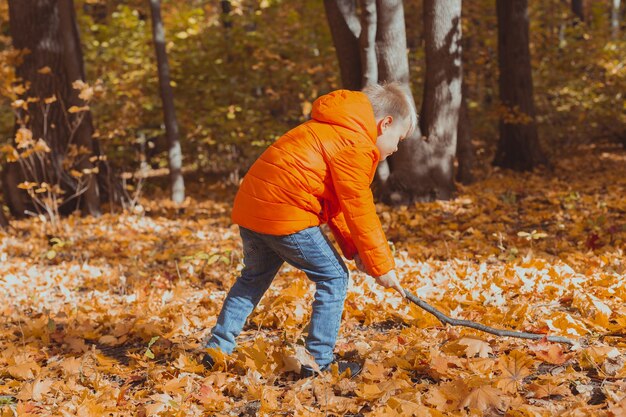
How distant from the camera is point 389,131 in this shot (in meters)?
2.81

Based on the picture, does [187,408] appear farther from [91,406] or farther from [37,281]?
[37,281]

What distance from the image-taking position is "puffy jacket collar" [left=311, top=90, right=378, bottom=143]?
2.68 metres

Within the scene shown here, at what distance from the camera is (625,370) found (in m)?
2.59

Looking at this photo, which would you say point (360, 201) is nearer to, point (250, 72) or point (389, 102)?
point (389, 102)

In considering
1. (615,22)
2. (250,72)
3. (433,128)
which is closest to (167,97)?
(250,72)

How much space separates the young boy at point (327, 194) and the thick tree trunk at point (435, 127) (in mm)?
4609

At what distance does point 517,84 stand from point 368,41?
4305 millimetres

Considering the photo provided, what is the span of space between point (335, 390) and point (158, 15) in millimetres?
8304

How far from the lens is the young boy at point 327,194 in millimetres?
2658

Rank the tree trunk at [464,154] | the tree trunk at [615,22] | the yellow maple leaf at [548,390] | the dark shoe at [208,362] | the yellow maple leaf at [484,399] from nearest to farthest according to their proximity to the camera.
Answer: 1. the yellow maple leaf at [484,399]
2. the yellow maple leaf at [548,390]
3. the dark shoe at [208,362]
4. the tree trunk at [464,154]
5. the tree trunk at [615,22]

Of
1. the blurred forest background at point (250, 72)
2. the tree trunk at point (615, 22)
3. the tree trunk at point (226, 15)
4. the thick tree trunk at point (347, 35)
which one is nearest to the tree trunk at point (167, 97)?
the blurred forest background at point (250, 72)

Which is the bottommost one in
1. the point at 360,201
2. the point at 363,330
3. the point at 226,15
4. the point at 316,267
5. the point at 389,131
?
the point at 363,330

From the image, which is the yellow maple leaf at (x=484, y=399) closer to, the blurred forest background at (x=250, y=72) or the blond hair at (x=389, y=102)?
the blond hair at (x=389, y=102)

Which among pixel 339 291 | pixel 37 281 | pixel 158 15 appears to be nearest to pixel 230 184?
pixel 158 15
